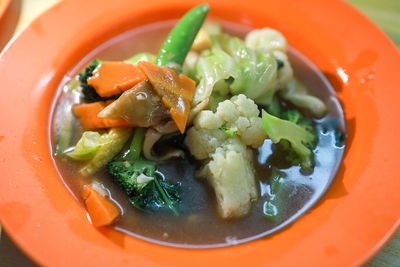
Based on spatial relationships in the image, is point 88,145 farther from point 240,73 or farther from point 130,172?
point 240,73

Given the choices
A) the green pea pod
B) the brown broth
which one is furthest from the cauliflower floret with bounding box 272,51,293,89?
the green pea pod

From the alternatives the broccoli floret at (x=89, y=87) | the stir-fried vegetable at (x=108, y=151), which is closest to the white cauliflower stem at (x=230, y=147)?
the stir-fried vegetable at (x=108, y=151)

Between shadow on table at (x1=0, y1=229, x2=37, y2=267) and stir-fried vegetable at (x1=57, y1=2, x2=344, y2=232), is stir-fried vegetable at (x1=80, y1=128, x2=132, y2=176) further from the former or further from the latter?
shadow on table at (x1=0, y1=229, x2=37, y2=267)

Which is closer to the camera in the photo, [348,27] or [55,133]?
[55,133]

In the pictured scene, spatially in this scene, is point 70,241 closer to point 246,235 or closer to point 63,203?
point 63,203

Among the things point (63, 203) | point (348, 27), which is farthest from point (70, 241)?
point (348, 27)

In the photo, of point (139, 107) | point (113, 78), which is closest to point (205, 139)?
point (139, 107)
